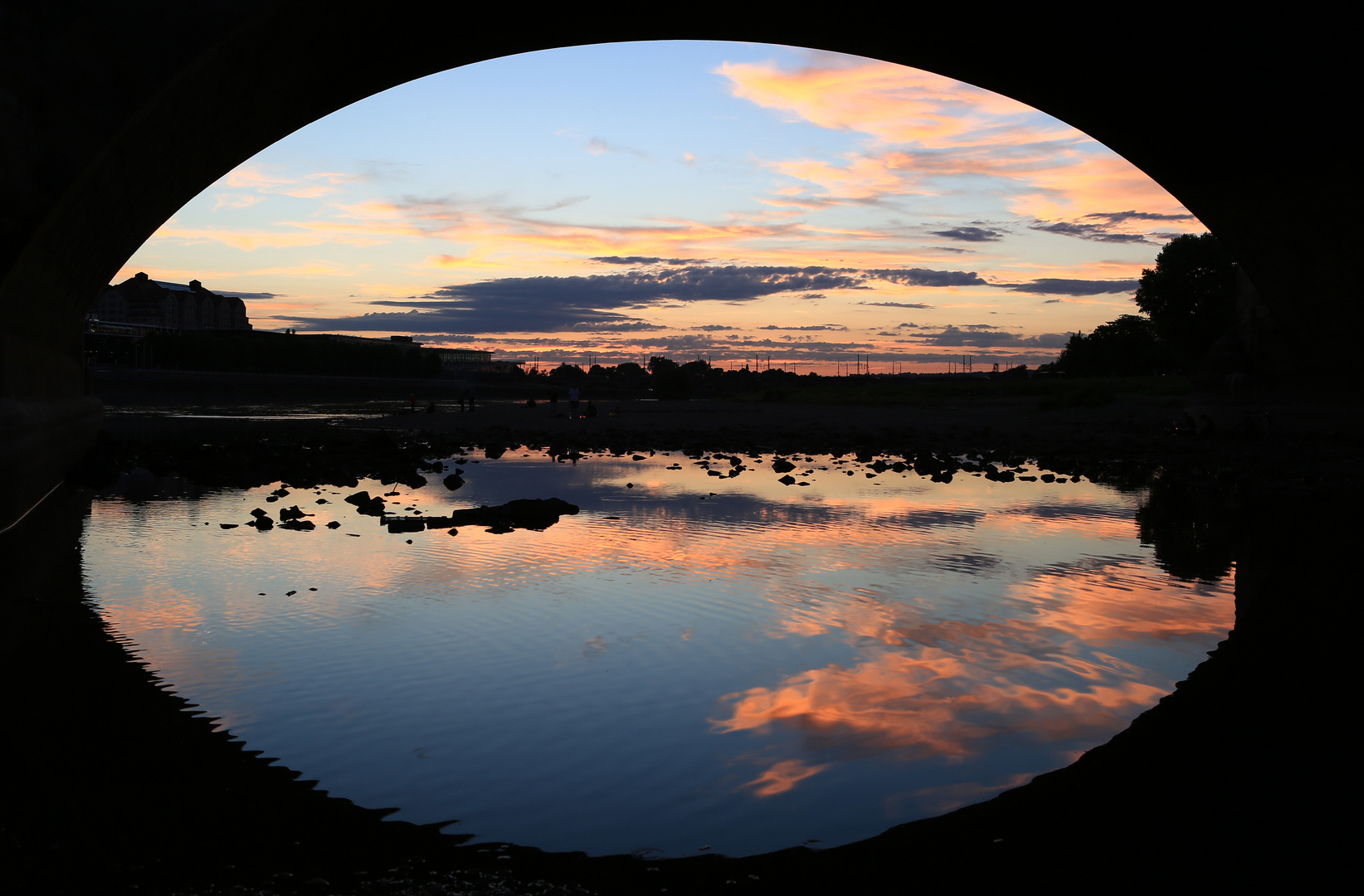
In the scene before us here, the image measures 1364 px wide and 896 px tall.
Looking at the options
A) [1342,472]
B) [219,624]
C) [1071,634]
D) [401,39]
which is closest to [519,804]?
[219,624]

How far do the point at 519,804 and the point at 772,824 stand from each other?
1.01m

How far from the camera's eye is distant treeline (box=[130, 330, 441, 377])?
14300 cm

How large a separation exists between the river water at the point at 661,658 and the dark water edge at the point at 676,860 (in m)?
0.17

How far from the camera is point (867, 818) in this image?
358 cm

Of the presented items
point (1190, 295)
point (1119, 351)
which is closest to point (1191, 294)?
point (1190, 295)

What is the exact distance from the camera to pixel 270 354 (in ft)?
519

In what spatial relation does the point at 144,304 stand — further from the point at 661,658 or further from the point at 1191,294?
the point at 661,658

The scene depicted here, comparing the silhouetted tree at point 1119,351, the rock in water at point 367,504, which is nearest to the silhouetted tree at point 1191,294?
the silhouetted tree at point 1119,351

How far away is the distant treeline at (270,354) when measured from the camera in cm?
14300

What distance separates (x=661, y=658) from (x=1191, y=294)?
92.5m

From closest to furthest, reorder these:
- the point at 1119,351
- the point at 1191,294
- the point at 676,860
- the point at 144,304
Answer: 1. the point at 676,860
2. the point at 1191,294
3. the point at 1119,351
4. the point at 144,304

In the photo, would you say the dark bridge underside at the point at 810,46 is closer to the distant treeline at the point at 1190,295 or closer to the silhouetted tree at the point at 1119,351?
the distant treeline at the point at 1190,295

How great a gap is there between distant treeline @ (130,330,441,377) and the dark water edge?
157 meters

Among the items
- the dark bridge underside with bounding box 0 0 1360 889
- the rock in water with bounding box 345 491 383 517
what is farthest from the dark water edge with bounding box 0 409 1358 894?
the rock in water with bounding box 345 491 383 517
